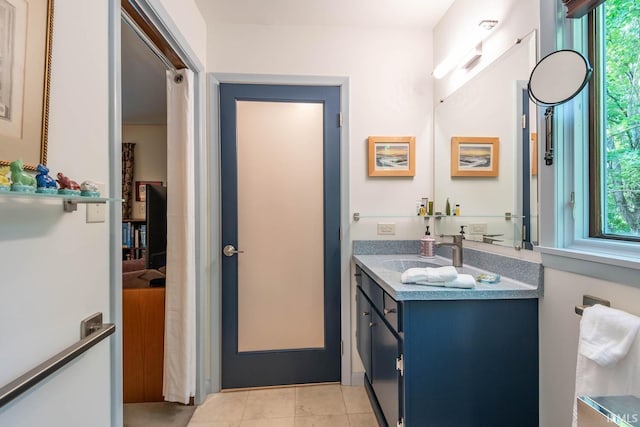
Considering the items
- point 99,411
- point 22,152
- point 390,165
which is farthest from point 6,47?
point 390,165

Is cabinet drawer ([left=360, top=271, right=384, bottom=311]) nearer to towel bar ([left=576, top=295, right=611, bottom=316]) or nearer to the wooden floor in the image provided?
towel bar ([left=576, top=295, right=611, bottom=316])

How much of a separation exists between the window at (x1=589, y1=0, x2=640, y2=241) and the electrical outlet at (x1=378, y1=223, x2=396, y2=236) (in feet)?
3.82

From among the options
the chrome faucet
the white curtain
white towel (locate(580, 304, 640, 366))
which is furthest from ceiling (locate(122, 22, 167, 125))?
white towel (locate(580, 304, 640, 366))

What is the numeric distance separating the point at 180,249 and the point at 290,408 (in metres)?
1.23

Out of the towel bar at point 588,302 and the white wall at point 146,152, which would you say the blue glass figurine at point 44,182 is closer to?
the towel bar at point 588,302

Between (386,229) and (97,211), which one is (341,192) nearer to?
(386,229)

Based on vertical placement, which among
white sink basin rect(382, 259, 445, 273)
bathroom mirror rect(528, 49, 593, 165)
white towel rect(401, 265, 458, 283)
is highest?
bathroom mirror rect(528, 49, 593, 165)

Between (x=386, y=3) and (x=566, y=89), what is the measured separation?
4.28 feet

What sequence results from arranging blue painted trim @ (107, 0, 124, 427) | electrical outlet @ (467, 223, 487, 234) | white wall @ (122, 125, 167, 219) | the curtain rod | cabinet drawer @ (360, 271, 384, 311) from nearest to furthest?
blue painted trim @ (107, 0, 124, 427) < the curtain rod < cabinet drawer @ (360, 271, 384, 311) < electrical outlet @ (467, 223, 487, 234) < white wall @ (122, 125, 167, 219)

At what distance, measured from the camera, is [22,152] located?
688mm

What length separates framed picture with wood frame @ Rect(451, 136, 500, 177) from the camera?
1.59 metres

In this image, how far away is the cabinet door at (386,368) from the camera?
131cm

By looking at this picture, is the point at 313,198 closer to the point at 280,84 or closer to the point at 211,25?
the point at 280,84

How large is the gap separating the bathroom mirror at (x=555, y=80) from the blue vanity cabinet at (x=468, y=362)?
0.70 meters
